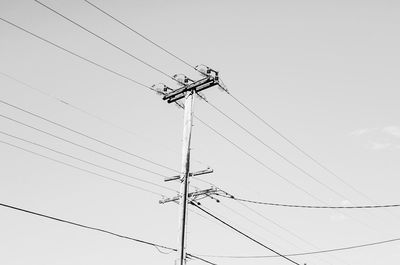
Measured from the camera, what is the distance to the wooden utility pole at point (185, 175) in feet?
45.2

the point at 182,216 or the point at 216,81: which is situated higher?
the point at 216,81

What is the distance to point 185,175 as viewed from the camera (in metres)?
15.0

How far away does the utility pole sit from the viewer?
13891 mm

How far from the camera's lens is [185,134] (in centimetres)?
1558

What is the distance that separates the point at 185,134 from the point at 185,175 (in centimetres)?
149

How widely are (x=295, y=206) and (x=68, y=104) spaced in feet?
35.3

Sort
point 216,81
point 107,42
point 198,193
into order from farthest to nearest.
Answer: point 216,81
point 198,193
point 107,42

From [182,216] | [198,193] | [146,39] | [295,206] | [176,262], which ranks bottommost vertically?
[176,262]

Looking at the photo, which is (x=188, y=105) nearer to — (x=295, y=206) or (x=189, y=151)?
(x=189, y=151)

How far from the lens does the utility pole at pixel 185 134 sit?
13891 millimetres

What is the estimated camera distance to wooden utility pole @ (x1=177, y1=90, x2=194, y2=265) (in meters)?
13.8

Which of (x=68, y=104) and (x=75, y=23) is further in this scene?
(x=68, y=104)

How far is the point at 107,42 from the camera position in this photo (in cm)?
1339

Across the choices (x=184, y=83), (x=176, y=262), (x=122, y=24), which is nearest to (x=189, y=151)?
(x=184, y=83)
